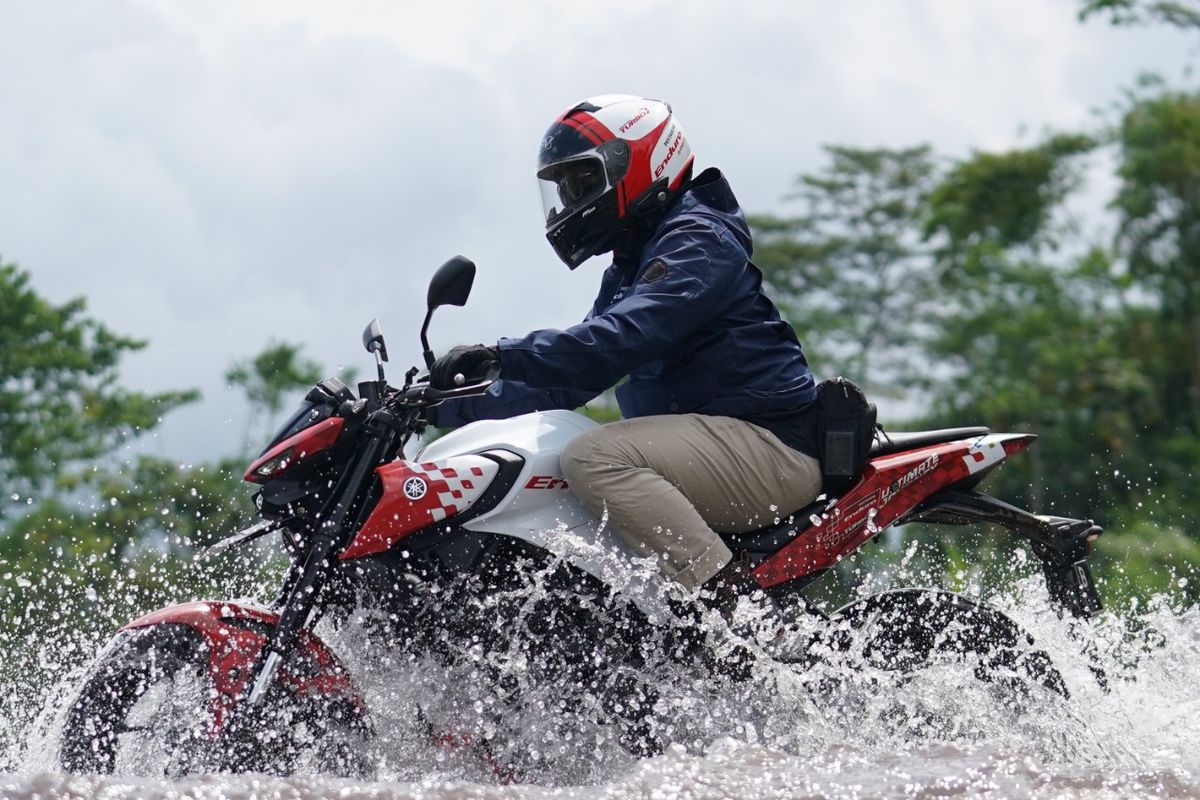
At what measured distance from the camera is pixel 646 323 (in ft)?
15.2

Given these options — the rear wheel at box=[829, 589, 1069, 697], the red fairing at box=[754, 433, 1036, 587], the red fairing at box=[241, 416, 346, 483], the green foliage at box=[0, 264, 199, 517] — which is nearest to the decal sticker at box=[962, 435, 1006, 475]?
the red fairing at box=[754, 433, 1036, 587]

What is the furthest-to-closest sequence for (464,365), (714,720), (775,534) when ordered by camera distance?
(775,534) < (714,720) < (464,365)

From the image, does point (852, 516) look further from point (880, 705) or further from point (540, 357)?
point (540, 357)

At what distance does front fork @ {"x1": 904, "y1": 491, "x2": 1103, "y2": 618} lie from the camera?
199 inches

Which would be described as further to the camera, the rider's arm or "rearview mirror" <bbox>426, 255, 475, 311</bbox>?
the rider's arm

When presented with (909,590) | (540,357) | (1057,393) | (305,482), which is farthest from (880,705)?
(1057,393)

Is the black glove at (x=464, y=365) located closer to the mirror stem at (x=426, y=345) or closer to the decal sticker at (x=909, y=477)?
the mirror stem at (x=426, y=345)

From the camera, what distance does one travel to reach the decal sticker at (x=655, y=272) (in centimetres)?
474

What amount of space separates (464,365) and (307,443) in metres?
0.48

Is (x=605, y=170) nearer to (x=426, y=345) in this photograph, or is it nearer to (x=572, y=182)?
(x=572, y=182)

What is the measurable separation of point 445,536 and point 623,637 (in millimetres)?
575

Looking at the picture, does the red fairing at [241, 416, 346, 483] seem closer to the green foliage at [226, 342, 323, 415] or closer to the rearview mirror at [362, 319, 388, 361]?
the rearview mirror at [362, 319, 388, 361]

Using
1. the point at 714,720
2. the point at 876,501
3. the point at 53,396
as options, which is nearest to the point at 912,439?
the point at 876,501

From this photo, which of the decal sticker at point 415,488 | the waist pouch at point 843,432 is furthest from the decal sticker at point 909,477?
the decal sticker at point 415,488
